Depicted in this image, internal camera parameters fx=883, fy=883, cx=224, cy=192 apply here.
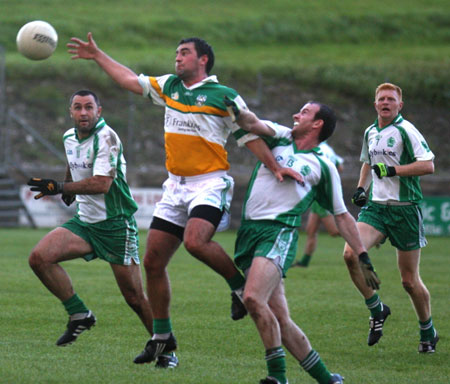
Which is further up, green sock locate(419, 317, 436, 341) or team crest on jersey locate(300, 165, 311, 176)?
team crest on jersey locate(300, 165, 311, 176)

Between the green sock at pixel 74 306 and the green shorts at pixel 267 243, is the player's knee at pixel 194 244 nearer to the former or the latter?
the green shorts at pixel 267 243

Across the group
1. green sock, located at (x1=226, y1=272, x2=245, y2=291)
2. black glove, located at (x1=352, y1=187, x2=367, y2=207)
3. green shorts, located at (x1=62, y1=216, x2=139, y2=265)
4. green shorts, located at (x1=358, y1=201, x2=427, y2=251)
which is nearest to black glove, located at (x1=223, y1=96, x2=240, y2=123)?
green sock, located at (x1=226, y1=272, x2=245, y2=291)

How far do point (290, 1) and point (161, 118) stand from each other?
26052mm

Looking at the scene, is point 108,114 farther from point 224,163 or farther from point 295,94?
point 224,163

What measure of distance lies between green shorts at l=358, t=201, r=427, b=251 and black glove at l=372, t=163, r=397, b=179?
1.90 ft

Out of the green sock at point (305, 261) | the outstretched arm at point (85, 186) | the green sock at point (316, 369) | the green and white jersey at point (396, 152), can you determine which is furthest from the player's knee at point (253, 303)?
the green sock at point (305, 261)

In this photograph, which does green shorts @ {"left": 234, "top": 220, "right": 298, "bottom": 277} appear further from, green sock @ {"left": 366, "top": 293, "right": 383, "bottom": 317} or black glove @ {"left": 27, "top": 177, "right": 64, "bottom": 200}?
green sock @ {"left": 366, "top": 293, "right": 383, "bottom": 317}

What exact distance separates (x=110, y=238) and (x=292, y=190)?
6.22ft

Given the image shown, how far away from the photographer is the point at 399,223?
848cm

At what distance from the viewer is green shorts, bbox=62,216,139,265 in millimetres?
7379

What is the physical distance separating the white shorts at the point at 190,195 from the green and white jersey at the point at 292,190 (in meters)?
0.47

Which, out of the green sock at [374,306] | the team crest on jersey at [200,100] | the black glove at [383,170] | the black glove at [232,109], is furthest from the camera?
the green sock at [374,306]

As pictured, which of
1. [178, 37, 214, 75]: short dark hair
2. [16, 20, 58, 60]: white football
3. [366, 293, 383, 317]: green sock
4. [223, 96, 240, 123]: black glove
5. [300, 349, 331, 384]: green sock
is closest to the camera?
[300, 349, 331, 384]: green sock

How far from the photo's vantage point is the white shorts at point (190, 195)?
22.2 ft
